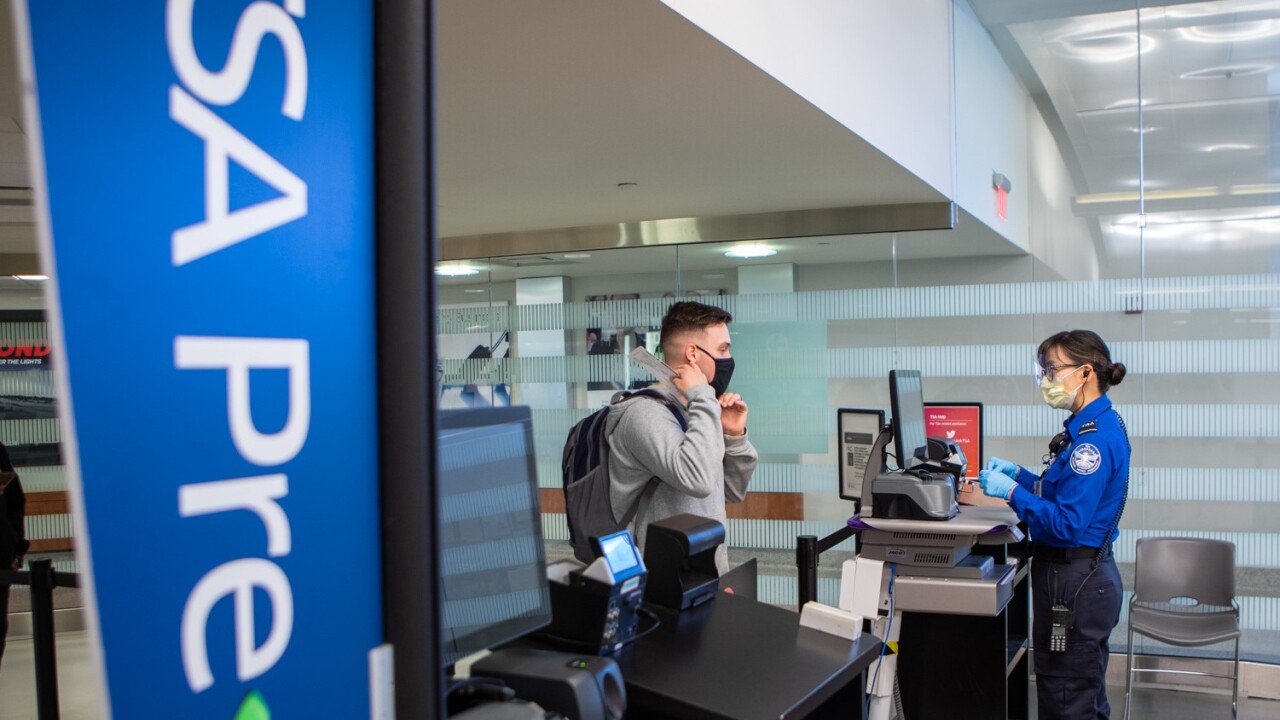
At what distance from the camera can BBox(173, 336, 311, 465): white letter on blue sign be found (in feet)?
2.49

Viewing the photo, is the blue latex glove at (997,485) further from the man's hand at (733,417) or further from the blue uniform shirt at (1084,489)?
the man's hand at (733,417)

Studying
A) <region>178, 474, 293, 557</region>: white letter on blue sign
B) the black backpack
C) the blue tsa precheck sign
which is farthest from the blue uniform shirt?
<region>178, 474, 293, 557</region>: white letter on blue sign

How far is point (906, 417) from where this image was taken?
11.7 ft

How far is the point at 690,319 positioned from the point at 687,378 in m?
0.21

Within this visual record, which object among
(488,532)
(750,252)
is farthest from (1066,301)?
(488,532)

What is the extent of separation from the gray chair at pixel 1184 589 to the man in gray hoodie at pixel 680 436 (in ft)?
Result: 8.38

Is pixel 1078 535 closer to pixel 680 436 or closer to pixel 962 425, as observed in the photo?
pixel 962 425

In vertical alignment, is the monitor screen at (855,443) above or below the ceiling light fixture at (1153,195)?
below

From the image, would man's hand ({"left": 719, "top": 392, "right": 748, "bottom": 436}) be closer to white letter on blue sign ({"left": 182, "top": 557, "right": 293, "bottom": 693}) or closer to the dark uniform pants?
the dark uniform pants

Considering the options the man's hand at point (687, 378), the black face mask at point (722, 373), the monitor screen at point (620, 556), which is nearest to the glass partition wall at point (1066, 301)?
the black face mask at point (722, 373)

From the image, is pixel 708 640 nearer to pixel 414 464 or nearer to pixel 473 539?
pixel 473 539

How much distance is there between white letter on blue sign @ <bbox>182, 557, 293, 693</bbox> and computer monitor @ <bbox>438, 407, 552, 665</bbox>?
48 cm

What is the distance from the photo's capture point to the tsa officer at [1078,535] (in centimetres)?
356

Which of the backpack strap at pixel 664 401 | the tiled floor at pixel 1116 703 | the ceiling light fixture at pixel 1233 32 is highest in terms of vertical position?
the ceiling light fixture at pixel 1233 32
